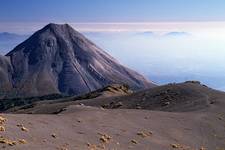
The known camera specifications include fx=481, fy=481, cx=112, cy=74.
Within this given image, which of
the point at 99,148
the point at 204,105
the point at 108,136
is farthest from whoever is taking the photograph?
the point at 204,105

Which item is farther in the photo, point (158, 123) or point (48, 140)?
point (158, 123)

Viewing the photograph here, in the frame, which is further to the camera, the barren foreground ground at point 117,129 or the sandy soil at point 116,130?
the sandy soil at point 116,130

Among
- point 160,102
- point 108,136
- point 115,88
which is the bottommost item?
point 115,88

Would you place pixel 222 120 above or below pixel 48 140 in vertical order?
below

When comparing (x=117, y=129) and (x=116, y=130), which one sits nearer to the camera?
(x=116, y=130)

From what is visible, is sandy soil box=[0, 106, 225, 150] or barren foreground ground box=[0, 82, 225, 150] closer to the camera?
barren foreground ground box=[0, 82, 225, 150]

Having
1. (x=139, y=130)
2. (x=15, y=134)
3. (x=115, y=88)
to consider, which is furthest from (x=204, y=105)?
(x=115, y=88)

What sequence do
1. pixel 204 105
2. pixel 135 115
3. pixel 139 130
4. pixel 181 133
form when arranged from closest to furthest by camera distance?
pixel 139 130, pixel 181 133, pixel 135 115, pixel 204 105

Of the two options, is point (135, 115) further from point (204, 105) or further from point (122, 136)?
point (204, 105)

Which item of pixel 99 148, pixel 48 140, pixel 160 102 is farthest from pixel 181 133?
pixel 160 102
